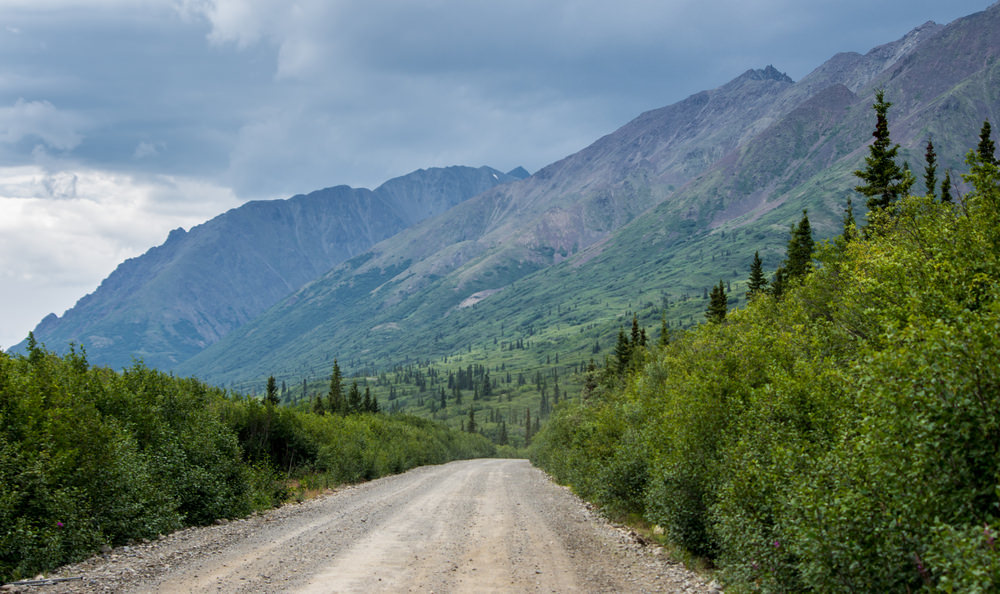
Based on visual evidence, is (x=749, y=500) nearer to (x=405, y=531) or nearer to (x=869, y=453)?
(x=869, y=453)

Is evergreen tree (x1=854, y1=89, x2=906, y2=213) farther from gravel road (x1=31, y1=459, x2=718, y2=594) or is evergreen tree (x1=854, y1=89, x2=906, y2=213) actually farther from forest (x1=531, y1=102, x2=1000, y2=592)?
gravel road (x1=31, y1=459, x2=718, y2=594)

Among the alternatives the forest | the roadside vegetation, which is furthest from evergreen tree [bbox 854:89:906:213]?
the roadside vegetation

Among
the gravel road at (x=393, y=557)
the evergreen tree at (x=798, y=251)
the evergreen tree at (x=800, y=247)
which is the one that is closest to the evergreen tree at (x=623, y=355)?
the evergreen tree at (x=798, y=251)

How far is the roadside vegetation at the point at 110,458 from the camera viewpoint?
49.6 ft

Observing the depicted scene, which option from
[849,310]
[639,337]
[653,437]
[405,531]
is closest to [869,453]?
[849,310]


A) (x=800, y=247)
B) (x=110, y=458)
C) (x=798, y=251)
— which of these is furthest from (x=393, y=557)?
(x=800, y=247)

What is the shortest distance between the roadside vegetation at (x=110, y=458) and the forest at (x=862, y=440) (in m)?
16.7

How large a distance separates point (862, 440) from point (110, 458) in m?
20.2

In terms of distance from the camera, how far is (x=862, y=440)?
9.48m

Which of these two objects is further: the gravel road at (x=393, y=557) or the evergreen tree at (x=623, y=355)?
the evergreen tree at (x=623, y=355)

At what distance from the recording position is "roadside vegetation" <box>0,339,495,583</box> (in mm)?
15125

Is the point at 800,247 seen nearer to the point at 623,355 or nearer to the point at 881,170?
the point at 881,170

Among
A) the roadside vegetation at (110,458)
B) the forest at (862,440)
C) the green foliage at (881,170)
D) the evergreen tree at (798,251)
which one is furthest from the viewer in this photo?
the evergreen tree at (798,251)

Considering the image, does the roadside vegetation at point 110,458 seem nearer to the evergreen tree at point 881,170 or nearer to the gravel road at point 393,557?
the gravel road at point 393,557
